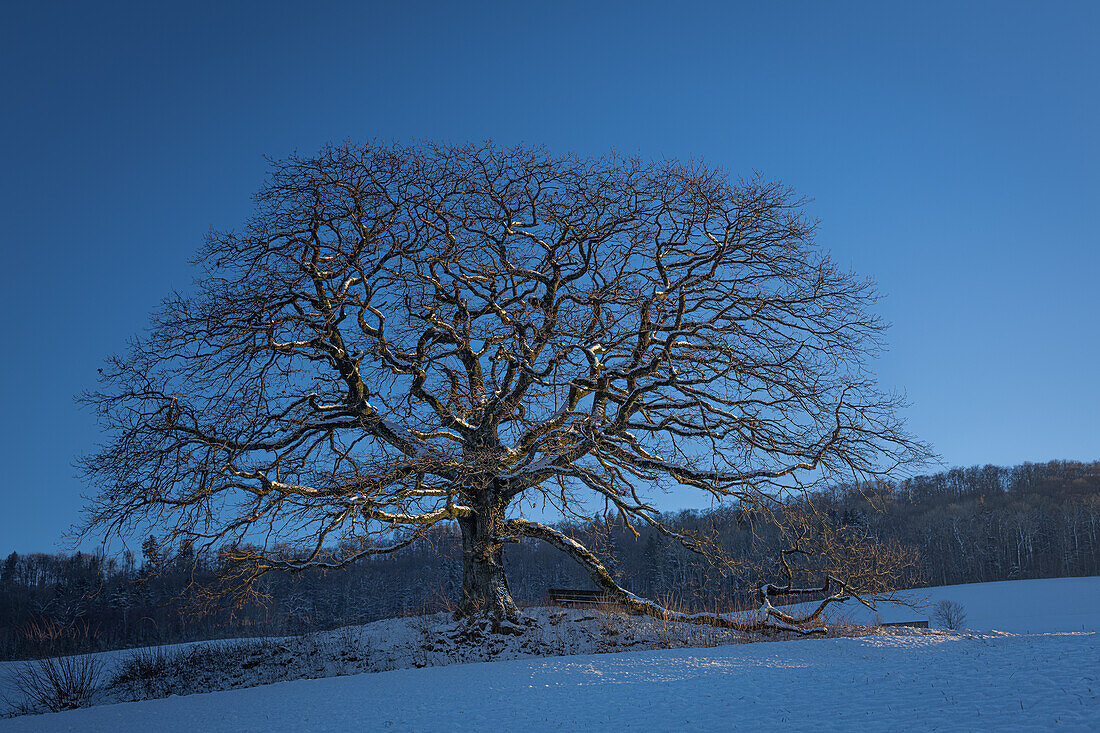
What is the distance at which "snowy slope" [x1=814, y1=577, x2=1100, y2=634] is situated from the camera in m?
51.4

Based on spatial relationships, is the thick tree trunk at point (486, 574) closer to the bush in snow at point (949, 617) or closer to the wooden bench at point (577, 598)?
the wooden bench at point (577, 598)

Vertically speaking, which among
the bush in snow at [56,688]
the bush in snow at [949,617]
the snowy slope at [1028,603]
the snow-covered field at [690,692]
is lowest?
the snowy slope at [1028,603]

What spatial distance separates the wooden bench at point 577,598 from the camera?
15891mm

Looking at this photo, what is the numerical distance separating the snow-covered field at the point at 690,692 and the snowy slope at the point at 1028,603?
43.4 meters

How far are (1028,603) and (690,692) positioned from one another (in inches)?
2652

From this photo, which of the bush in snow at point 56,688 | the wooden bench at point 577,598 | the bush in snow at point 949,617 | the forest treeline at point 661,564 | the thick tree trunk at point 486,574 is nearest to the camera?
the bush in snow at point 56,688

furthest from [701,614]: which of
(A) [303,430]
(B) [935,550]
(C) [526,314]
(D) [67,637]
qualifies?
(B) [935,550]

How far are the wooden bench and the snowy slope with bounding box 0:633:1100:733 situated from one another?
475 centimetres

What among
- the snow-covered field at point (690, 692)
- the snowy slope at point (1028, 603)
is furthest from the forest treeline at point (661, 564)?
the snow-covered field at point (690, 692)

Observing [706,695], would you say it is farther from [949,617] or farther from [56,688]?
[949,617]

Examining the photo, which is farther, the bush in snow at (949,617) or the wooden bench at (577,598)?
the bush in snow at (949,617)

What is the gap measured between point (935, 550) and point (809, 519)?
80799 mm

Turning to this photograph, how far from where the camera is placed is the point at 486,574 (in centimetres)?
1466

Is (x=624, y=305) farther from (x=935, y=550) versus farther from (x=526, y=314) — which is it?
(x=935, y=550)
